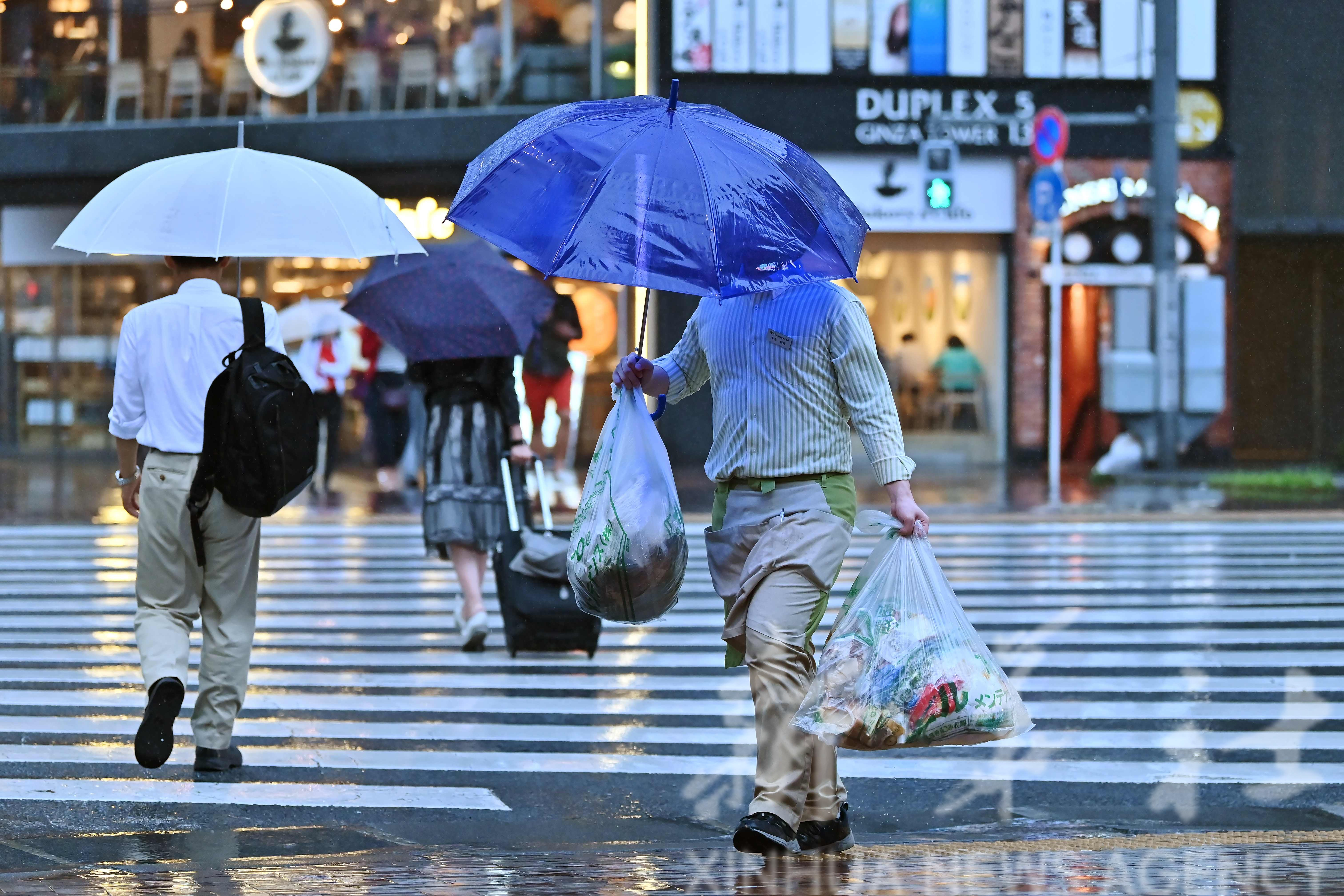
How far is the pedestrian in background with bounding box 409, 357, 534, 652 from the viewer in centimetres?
884

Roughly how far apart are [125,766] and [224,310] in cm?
164

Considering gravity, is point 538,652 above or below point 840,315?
below

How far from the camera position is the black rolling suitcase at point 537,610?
8.43m

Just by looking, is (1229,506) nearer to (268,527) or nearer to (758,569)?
(268,527)

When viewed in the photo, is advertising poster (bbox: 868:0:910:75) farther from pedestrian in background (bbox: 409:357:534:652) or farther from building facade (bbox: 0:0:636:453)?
pedestrian in background (bbox: 409:357:534:652)

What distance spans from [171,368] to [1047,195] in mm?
13233

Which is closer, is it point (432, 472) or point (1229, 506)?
point (432, 472)

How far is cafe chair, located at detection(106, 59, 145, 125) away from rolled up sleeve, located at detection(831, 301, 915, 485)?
2107 centimetres

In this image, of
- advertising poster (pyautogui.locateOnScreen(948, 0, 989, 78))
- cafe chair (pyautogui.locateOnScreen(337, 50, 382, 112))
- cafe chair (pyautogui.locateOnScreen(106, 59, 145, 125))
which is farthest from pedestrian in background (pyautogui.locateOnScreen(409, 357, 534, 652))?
cafe chair (pyautogui.locateOnScreen(106, 59, 145, 125))

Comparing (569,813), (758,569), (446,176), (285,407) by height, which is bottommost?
(569,813)

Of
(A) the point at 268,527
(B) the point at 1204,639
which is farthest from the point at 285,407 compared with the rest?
(A) the point at 268,527

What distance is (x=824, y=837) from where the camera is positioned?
487 cm

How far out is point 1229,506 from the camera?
611 inches

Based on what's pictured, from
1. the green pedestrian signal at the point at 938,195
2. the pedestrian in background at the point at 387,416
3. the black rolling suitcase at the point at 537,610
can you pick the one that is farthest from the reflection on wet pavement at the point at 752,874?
the green pedestrian signal at the point at 938,195
